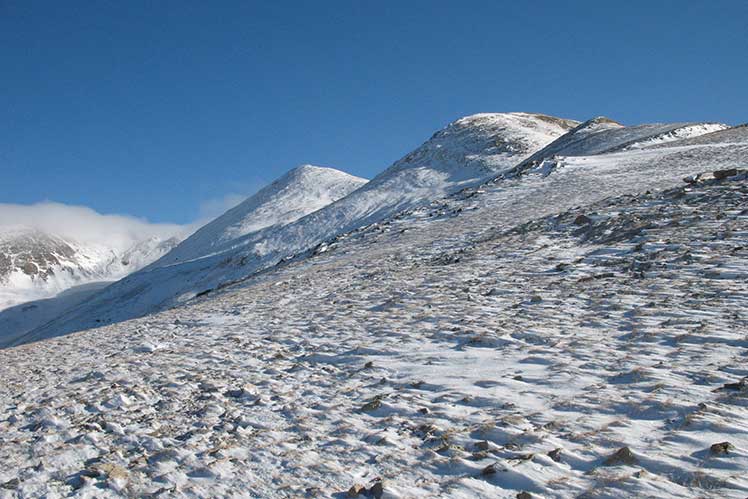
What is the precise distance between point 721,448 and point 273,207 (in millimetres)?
79367

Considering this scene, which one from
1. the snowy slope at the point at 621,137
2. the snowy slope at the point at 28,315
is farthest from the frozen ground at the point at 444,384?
the snowy slope at the point at 28,315

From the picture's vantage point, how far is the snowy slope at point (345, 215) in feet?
161

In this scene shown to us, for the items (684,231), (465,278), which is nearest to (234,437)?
(465,278)

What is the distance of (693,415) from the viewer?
16.9 feet

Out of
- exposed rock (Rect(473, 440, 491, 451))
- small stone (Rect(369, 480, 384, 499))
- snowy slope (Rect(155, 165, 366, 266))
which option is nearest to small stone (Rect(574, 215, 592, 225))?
exposed rock (Rect(473, 440, 491, 451))

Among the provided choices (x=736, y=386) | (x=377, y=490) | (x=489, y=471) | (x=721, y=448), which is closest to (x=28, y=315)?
(x=377, y=490)

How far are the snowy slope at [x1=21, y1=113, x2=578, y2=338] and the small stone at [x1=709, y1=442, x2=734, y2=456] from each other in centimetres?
4116

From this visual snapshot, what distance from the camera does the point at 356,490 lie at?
4.71 metres

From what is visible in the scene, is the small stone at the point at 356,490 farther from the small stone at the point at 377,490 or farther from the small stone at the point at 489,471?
the small stone at the point at 489,471

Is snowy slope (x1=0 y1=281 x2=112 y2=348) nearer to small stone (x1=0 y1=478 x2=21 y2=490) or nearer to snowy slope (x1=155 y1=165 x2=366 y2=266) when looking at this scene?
snowy slope (x1=155 y1=165 x2=366 y2=266)

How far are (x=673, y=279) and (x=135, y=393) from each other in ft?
32.1

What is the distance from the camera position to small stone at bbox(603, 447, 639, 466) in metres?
4.57

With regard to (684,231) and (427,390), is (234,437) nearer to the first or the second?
(427,390)

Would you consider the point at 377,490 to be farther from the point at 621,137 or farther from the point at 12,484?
the point at 621,137
